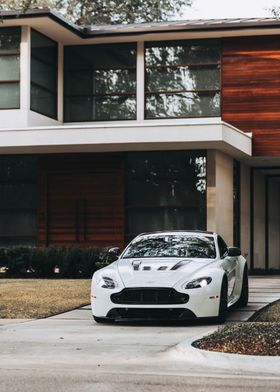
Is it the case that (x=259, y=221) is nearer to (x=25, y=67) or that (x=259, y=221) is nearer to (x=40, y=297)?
(x=25, y=67)

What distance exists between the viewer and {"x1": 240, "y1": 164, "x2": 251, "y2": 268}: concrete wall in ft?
91.4

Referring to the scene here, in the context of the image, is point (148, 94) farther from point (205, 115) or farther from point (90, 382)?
point (90, 382)

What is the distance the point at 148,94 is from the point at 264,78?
3.78 metres

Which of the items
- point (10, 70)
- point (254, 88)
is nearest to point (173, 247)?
point (10, 70)

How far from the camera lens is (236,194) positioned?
27.3 metres

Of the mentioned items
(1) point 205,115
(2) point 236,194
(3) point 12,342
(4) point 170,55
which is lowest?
(3) point 12,342

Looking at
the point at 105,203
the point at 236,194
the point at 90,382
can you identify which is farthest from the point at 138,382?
the point at 236,194

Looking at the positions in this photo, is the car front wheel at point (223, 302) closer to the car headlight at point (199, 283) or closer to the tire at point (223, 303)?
the tire at point (223, 303)

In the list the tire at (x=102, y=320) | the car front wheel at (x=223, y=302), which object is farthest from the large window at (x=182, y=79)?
the tire at (x=102, y=320)

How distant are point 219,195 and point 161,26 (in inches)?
223

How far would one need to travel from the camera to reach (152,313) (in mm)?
12188

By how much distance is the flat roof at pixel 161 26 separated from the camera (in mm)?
24756

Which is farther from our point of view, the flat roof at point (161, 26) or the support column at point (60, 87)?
the support column at point (60, 87)

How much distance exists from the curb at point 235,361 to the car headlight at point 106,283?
3.24 meters
